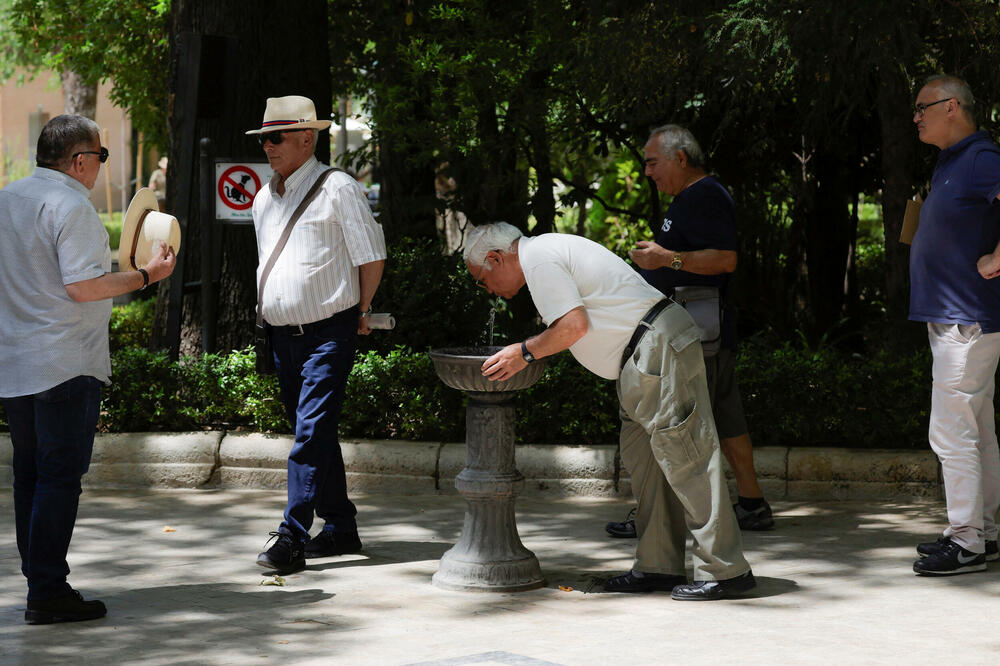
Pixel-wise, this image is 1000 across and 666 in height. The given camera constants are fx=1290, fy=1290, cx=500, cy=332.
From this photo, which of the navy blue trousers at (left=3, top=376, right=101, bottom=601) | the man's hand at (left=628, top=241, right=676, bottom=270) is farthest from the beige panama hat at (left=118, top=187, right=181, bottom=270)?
the man's hand at (left=628, top=241, right=676, bottom=270)

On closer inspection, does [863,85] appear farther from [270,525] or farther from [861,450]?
[270,525]

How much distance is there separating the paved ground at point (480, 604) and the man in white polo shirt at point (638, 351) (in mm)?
289

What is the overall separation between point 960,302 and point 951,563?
1.15 meters

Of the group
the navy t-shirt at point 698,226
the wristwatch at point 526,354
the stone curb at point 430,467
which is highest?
the navy t-shirt at point 698,226

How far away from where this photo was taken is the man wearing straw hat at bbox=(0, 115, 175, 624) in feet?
16.1

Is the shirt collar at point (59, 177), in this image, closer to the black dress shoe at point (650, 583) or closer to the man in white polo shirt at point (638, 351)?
the man in white polo shirt at point (638, 351)

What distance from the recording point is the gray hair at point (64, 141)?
507 cm

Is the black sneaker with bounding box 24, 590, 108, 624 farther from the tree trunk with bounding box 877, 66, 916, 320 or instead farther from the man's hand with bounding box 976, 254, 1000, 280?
the tree trunk with bounding box 877, 66, 916, 320

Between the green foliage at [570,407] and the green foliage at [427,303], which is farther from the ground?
the green foliage at [427,303]

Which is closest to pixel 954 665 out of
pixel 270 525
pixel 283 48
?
pixel 270 525

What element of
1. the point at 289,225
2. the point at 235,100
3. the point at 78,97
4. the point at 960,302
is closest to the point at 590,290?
the point at 289,225

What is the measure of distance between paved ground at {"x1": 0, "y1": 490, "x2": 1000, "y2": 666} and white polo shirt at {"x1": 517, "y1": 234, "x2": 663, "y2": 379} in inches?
42.7

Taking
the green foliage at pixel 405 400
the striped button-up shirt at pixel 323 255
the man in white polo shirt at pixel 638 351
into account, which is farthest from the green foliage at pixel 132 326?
the man in white polo shirt at pixel 638 351

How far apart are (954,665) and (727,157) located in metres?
7.46
